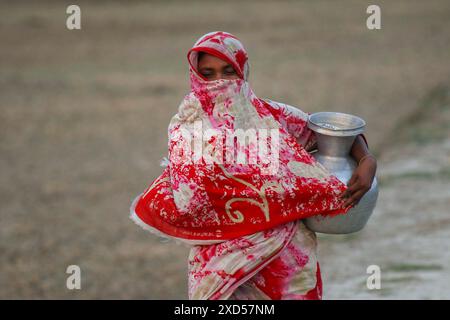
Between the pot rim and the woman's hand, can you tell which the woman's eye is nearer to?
the pot rim

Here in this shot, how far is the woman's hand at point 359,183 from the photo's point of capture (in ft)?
9.46

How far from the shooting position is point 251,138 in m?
2.84

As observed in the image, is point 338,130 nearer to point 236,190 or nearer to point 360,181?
point 360,181

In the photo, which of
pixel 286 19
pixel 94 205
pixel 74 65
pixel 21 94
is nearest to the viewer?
pixel 94 205

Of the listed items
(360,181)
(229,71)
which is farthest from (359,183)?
(229,71)

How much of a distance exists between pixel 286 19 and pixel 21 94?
774 centimetres

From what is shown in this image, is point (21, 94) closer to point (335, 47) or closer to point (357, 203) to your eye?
point (335, 47)

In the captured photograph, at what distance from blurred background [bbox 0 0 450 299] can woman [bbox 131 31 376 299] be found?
2029 millimetres

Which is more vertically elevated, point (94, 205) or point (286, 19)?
point (286, 19)

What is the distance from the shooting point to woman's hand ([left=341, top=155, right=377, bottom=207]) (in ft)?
9.46

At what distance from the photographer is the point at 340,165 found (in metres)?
2.95

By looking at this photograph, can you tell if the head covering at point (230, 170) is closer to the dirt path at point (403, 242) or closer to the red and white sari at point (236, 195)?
the red and white sari at point (236, 195)

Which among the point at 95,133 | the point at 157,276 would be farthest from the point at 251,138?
the point at 95,133

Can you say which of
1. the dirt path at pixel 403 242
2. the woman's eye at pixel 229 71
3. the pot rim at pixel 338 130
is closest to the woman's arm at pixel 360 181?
the pot rim at pixel 338 130
